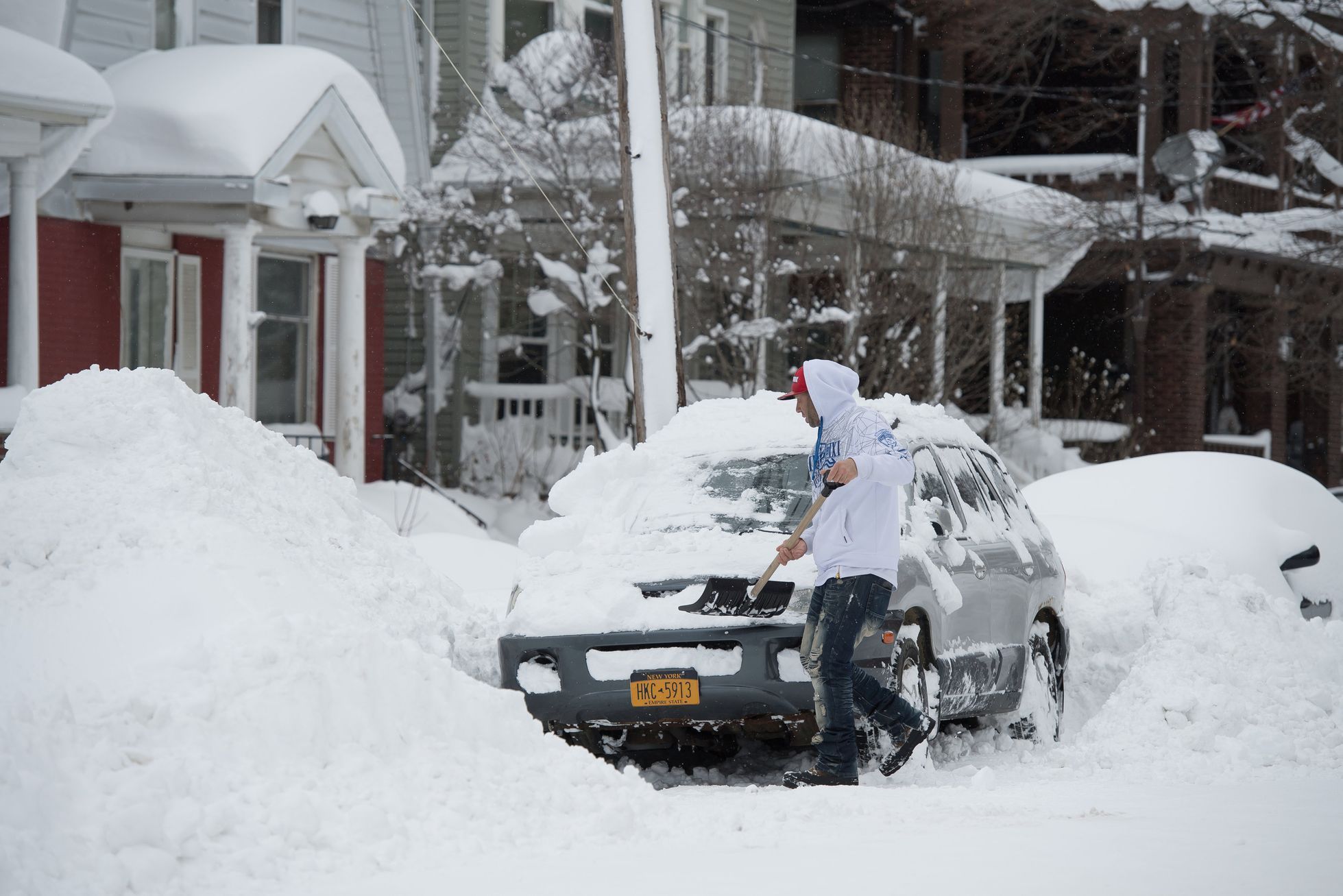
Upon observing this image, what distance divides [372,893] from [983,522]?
4.48 meters

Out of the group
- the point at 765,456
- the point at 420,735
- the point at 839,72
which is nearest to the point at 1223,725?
Result: the point at 765,456

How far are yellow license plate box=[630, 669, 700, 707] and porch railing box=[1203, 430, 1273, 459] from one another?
20594 millimetres

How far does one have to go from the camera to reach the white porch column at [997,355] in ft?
63.7

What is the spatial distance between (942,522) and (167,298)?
1122 centimetres

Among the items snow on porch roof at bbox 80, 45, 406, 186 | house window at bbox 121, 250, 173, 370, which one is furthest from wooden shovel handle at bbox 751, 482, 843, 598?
house window at bbox 121, 250, 173, 370

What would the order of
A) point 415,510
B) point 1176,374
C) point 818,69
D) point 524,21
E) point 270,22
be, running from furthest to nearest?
point 818,69, point 1176,374, point 524,21, point 270,22, point 415,510

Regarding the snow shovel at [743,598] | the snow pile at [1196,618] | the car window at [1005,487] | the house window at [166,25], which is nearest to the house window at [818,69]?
the house window at [166,25]

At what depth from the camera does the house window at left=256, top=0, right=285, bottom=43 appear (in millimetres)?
18109

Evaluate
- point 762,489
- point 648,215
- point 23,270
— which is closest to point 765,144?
point 648,215

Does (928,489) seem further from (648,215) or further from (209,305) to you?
(209,305)

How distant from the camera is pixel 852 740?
6.75m

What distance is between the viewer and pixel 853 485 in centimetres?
684

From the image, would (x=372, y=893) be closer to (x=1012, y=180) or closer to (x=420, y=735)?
(x=420, y=735)

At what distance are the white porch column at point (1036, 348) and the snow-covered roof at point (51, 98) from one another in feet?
40.2
